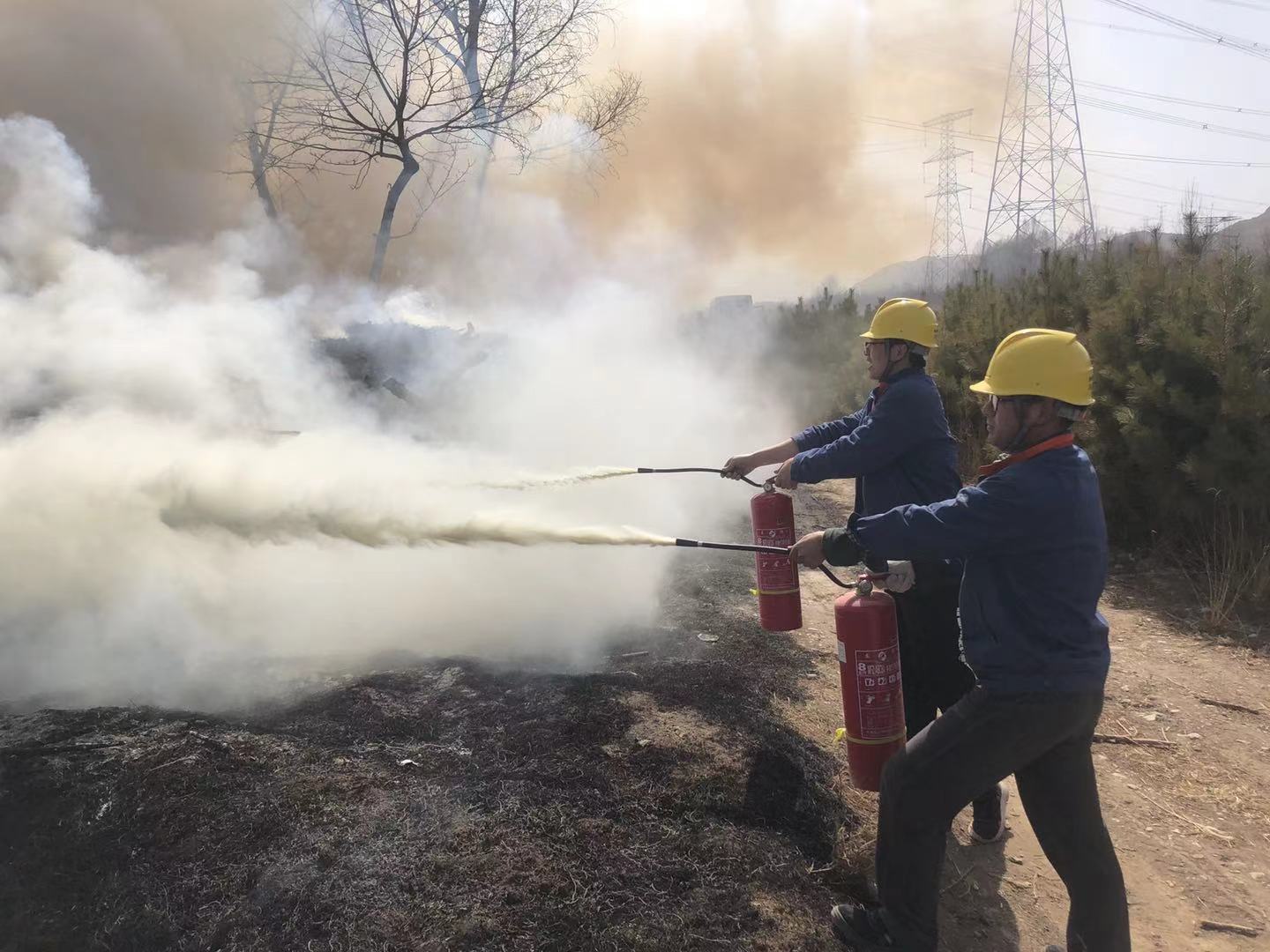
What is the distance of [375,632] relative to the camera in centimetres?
505

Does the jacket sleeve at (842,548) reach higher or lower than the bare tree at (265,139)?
lower

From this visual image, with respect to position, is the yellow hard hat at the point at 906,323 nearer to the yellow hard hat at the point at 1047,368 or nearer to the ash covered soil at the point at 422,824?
the yellow hard hat at the point at 1047,368

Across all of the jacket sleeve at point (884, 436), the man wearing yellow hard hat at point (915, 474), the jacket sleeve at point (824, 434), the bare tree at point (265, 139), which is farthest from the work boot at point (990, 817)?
the bare tree at point (265, 139)

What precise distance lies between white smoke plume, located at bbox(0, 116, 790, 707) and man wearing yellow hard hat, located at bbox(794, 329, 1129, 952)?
2084 mm

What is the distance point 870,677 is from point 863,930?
892 mm

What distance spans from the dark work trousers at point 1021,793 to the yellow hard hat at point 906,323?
74.1 inches

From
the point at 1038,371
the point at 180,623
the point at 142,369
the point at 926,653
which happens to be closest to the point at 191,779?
the point at 180,623

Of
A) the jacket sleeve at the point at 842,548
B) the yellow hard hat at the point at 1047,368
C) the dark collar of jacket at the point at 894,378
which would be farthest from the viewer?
the dark collar of jacket at the point at 894,378

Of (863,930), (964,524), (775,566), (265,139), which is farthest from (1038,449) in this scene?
(265,139)

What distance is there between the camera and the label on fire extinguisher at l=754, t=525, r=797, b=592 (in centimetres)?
443

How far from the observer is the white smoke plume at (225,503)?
460 cm

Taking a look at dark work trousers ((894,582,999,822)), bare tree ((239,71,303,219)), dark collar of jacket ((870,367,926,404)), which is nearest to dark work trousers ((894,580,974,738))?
dark work trousers ((894,582,999,822))

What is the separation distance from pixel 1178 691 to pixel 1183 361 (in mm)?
3144

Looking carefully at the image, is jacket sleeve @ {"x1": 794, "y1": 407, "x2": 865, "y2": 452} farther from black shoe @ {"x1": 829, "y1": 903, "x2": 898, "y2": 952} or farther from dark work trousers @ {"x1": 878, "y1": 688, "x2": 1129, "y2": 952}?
black shoe @ {"x1": 829, "y1": 903, "x2": 898, "y2": 952}
